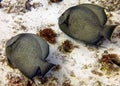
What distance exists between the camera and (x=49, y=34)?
21.0 feet

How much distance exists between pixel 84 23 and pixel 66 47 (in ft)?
2.21

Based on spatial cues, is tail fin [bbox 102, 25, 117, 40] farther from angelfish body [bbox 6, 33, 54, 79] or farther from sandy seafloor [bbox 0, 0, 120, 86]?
angelfish body [bbox 6, 33, 54, 79]

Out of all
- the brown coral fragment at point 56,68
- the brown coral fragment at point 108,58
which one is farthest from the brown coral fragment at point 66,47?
the brown coral fragment at point 108,58

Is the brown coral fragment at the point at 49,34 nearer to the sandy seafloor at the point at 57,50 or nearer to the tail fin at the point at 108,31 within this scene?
the sandy seafloor at the point at 57,50

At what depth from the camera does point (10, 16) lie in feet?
22.8

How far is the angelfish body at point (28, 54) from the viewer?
17.4 ft

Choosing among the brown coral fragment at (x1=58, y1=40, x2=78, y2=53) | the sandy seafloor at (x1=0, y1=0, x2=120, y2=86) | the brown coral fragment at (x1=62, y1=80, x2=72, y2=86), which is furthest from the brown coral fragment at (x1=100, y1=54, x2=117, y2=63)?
the brown coral fragment at (x1=62, y1=80, x2=72, y2=86)

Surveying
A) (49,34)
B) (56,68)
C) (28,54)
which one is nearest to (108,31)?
(56,68)

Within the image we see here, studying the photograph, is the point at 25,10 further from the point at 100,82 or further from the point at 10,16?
the point at 100,82

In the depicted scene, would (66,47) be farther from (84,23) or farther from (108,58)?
(108,58)

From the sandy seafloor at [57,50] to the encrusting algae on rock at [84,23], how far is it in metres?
0.29

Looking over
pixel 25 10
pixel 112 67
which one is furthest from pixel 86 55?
pixel 25 10

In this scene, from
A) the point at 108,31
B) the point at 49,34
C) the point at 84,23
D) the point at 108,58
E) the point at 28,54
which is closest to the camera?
the point at 28,54

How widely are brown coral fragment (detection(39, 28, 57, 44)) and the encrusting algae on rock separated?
33 cm
